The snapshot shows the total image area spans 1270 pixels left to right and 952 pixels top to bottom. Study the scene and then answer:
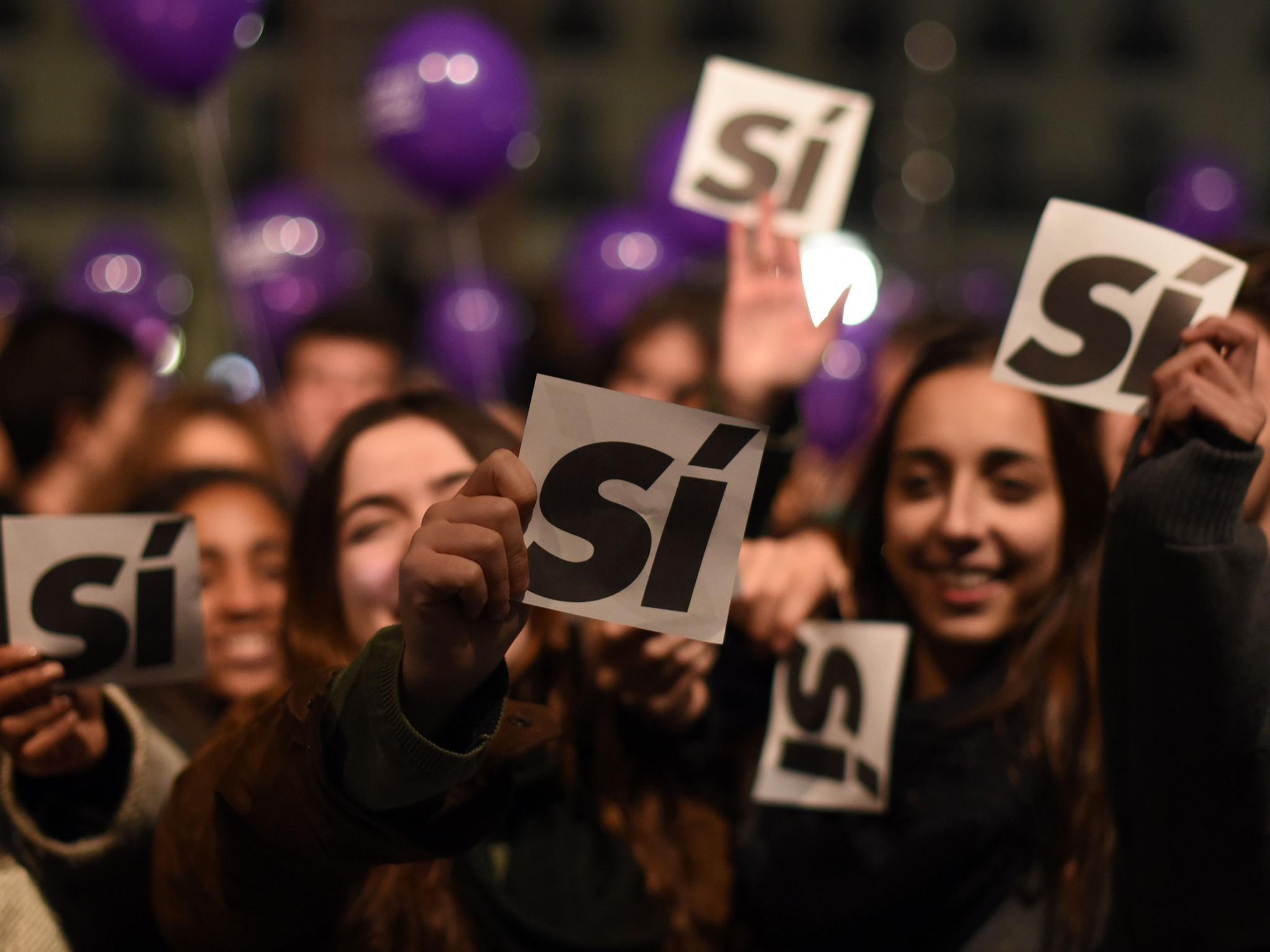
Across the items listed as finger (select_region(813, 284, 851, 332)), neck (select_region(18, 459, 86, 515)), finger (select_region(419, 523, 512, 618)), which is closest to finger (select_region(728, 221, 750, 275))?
finger (select_region(813, 284, 851, 332))

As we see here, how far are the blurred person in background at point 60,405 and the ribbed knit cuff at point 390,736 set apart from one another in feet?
7.70

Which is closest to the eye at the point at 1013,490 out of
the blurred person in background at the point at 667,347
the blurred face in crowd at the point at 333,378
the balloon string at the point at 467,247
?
the blurred person in background at the point at 667,347

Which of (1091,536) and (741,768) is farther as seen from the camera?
(741,768)

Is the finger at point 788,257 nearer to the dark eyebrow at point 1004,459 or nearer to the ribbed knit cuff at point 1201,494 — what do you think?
the dark eyebrow at point 1004,459

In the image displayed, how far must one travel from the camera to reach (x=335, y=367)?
3.61 m

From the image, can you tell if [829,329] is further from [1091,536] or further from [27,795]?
[27,795]

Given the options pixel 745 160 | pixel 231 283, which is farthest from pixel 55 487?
pixel 745 160

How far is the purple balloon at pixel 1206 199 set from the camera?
637 cm

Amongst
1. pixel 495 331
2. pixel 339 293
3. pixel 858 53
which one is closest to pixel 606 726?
pixel 339 293

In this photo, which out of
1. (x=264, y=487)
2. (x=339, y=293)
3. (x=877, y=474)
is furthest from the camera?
(x=339, y=293)

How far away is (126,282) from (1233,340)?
609 cm

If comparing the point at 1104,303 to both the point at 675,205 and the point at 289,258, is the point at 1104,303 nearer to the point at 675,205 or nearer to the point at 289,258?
the point at 675,205

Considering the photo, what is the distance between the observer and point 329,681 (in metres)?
1.25

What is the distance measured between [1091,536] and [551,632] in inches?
30.3
